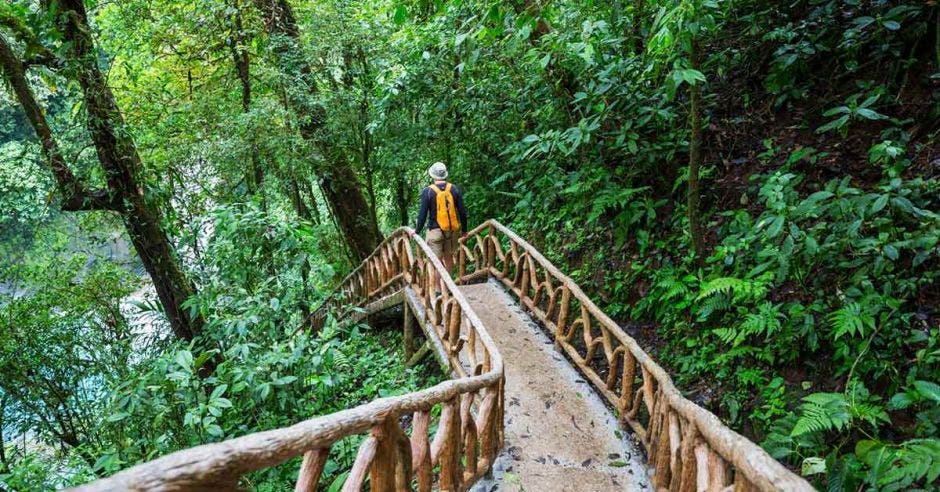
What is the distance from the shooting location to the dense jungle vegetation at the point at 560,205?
12.5ft

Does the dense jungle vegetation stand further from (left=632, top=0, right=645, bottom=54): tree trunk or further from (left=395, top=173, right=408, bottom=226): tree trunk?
(left=395, top=173, right=408, bottom=226): tree trunk

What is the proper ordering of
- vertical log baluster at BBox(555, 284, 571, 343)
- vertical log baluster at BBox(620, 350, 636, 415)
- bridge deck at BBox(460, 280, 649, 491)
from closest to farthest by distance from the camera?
bridge deck at BBox(460, 280, 649, 491)
vertical log baluster at BBox(620, 350, 636, 415)
vertical log baluster at BBox(555, 284, 571, 343)

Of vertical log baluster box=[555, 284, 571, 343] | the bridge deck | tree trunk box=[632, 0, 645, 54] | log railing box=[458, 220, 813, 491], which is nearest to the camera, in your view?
log railing box=[458, 220, 813, 491]

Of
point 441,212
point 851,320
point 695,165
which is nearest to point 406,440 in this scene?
point 851,320

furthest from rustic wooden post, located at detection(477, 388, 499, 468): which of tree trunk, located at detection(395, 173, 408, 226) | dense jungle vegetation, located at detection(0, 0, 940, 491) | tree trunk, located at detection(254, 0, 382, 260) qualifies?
tree trunk, located at detection(395, 173, 408, 226)

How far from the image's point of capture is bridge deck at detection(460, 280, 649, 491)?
3994 millimetres

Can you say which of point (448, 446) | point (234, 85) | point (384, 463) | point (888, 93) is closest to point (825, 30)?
point (888, 93)

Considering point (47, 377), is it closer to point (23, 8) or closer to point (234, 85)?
point (23, 8)

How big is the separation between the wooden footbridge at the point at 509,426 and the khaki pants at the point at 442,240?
235mm

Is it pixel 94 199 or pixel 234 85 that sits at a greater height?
pixel 234 85

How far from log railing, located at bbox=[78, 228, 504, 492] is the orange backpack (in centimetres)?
43

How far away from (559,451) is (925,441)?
96.7 inches

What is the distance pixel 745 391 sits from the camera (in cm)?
430

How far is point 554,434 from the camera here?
14.8 ft
